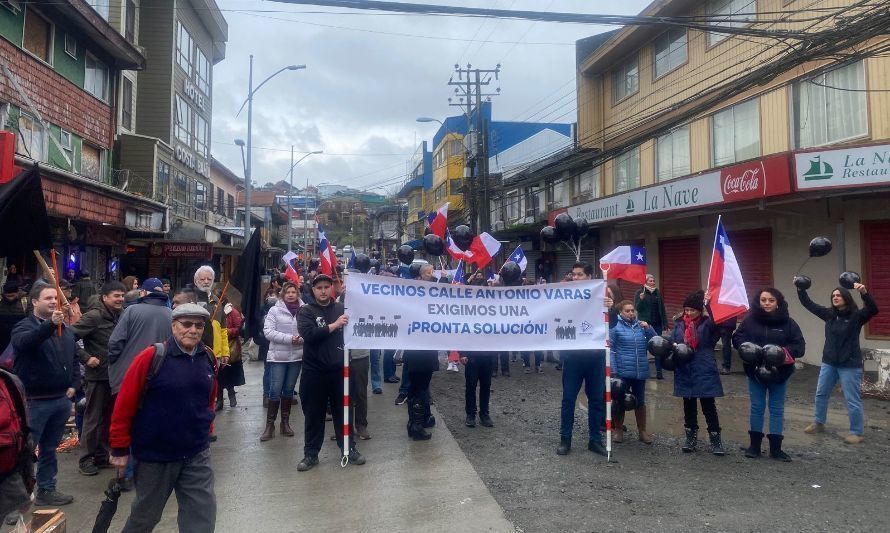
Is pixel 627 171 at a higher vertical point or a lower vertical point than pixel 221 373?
higher

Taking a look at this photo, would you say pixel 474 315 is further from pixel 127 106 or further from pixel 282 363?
pixel 127 106

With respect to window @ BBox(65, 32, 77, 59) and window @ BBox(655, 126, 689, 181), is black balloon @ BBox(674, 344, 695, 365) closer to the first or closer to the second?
window @ BBox(655, 126, 689, 181)

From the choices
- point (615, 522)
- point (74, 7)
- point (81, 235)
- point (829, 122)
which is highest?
point (74, 7)

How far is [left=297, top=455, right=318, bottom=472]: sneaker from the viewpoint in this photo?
564cm

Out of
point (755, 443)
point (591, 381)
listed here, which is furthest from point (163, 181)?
point (755, 443)

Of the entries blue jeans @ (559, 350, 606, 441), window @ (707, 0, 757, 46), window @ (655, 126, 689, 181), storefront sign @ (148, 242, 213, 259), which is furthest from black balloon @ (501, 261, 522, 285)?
storefront sign @ (148, 242, 213, 259)

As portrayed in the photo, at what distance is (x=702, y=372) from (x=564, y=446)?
156 cm

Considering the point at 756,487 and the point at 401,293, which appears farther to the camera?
the point at 401,293

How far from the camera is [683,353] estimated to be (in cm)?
596

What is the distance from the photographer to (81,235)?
1448 centimetres

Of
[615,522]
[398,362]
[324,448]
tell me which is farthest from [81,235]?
[615,522]

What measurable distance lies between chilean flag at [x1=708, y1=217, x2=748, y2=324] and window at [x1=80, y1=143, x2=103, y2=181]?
1554cm

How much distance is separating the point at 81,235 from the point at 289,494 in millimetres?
12248

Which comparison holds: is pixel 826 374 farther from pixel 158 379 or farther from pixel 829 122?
pixel 829 122
